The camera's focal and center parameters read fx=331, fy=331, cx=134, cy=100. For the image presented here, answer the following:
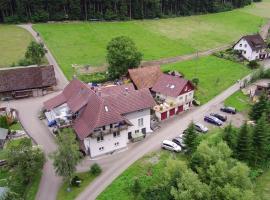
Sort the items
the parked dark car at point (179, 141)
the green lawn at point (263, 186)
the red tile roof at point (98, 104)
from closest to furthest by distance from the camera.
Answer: the green lawn at point (263, 186)
the red tile roof at point (98, 104)
the parked dark car at point (179, 141)

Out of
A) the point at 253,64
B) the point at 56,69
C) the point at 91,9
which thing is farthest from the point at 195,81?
the point at 91,9

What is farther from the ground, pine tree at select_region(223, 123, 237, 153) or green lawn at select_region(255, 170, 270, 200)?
pine tree at select_region(223, 123, 237, 153)

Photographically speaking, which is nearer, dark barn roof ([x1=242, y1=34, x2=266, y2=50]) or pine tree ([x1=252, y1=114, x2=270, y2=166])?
pine tree ([x1=252, y1=114, x2=270, y2=166])

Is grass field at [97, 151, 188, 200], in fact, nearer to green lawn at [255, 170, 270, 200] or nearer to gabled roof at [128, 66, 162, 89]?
green lawn at [255, 170, 270, 200]

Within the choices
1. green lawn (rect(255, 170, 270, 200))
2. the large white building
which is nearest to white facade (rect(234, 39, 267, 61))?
the large white building

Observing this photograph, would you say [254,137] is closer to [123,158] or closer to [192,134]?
[192,134]

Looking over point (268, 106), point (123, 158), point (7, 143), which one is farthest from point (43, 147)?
point (268, 106)

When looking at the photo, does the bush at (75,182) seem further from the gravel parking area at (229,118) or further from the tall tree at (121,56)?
the tall tree at (121,56)

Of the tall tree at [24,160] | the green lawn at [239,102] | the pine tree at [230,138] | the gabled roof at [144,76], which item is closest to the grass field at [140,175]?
the pine tree at [230,138]
